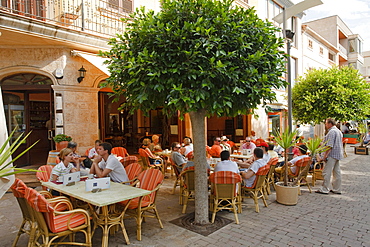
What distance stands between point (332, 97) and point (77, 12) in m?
10.7

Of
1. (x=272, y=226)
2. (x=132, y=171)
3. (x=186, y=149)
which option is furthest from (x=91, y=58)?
(x=272, y=226)

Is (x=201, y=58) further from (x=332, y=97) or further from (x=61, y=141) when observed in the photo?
(x=332, y=97)

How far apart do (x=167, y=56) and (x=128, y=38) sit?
969 mm

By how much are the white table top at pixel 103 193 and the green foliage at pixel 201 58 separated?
139 centimetres

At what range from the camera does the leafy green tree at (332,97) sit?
11.1m

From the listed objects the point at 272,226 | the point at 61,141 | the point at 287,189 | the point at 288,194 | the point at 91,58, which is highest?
the point at 91,58

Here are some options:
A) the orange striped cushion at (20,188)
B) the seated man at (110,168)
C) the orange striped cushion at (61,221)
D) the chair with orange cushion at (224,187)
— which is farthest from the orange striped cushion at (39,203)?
the chair with orange cushion at (224,187)

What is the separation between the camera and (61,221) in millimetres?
3447

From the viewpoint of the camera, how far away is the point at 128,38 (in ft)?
14.3

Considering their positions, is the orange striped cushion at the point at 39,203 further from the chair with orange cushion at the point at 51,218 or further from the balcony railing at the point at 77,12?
the balcony railing at the point at 77,12

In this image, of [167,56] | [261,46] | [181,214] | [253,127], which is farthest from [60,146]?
[253,127]

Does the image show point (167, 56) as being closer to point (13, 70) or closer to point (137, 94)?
point (137, 94)

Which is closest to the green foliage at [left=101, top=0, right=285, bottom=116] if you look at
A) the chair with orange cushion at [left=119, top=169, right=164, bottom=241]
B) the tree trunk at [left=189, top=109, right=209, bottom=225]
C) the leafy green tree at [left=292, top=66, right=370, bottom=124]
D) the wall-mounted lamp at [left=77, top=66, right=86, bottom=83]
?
the tree trunk at [left=189, top=109, right=209, bottom=225]

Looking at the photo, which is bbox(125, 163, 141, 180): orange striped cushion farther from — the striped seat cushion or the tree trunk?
the striped seat cushion
